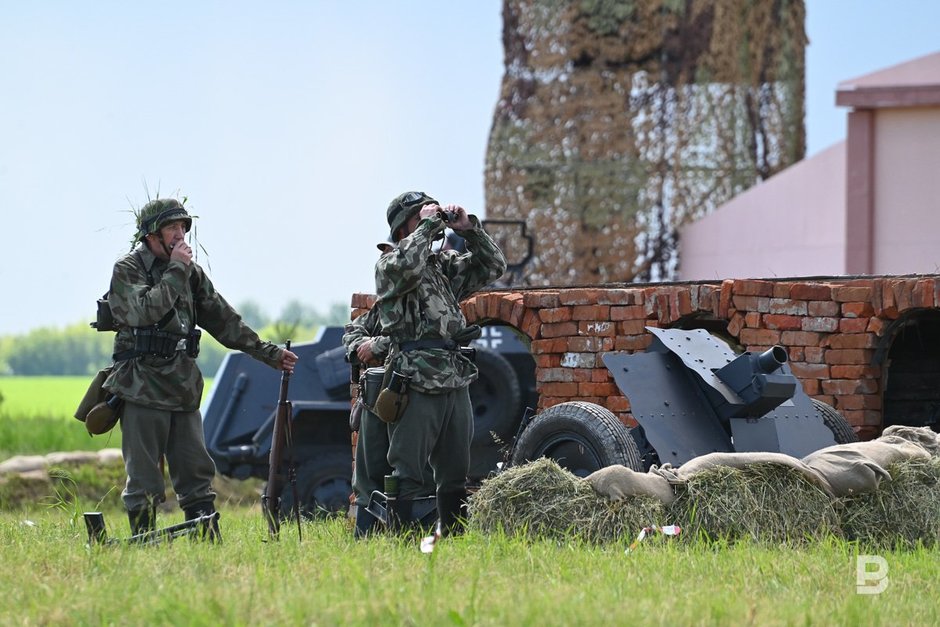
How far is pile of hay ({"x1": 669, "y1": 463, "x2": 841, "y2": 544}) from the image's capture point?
6793 millimetres

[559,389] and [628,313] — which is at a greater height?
[628,313]

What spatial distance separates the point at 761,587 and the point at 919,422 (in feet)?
16.3

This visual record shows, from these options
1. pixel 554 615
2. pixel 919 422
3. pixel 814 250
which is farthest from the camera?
pixel 814 250

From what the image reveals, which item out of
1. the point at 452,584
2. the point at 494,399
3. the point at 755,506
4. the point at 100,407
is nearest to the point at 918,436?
the point at 755,506

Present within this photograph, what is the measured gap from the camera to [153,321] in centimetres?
678

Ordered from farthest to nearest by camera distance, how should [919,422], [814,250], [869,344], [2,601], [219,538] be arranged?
1. [814,250]
2. [919,422]
3. [869,344]
4. [219,538]
5. [2,601]

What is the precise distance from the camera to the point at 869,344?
8.73m

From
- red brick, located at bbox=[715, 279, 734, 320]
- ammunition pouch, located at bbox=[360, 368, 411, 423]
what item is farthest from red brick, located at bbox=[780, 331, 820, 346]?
ammunition pouch, located at bbox=[360, 368, 411, 423]

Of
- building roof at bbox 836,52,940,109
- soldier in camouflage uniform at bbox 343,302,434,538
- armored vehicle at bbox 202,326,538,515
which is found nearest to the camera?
soldier in camouflage uniform at bbox 343,302,434,538

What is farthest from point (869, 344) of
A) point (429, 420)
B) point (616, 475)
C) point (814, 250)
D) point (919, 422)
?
point (814, 250)

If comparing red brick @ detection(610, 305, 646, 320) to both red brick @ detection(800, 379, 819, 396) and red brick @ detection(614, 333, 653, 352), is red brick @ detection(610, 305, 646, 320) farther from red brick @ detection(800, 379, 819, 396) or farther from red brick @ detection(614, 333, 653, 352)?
red brick @ detection(800, 379, 819, 396)

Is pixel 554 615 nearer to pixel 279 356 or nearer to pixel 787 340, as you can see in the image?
pixel 279 356

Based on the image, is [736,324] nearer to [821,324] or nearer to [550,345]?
[821,324]

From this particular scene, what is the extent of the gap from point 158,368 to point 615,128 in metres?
13.3
